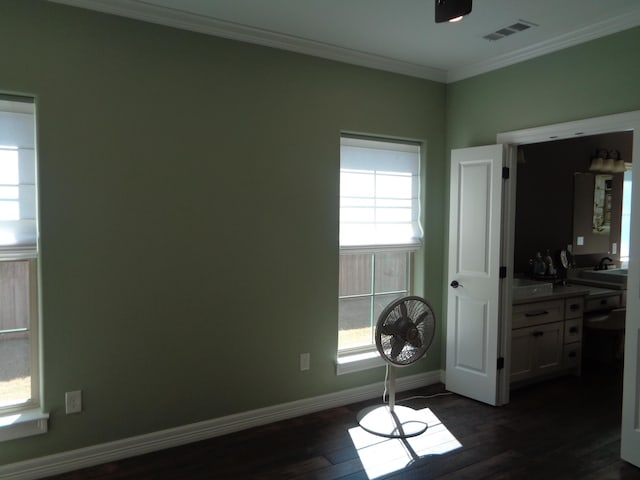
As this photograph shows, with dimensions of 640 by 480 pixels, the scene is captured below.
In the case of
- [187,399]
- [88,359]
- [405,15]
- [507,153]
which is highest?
[405,15]

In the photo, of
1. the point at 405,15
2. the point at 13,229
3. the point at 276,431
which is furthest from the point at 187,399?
the point at 405,15

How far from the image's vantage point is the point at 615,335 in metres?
4.40

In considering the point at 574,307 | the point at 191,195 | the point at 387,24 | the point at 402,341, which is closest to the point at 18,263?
the point at 191,195

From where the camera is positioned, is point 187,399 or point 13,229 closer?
point 13,229

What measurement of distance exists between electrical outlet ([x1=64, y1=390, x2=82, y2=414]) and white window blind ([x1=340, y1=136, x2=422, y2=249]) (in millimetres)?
1961

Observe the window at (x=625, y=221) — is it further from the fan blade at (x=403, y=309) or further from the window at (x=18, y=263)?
the window at (x=18, y=263)

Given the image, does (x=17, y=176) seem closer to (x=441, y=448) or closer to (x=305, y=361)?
(x=305, y=361)

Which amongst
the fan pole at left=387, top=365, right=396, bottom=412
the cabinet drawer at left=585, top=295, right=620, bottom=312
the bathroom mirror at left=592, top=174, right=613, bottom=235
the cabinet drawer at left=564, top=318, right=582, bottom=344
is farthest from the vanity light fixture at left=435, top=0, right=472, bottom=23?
the bathroom mirror at left=592, top=174, right=613, bottom=235

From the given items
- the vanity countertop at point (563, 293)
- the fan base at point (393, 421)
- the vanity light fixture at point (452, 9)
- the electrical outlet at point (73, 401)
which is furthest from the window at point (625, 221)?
the electrical outlet at point (73, 401)

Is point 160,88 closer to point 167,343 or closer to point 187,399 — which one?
point 167,343

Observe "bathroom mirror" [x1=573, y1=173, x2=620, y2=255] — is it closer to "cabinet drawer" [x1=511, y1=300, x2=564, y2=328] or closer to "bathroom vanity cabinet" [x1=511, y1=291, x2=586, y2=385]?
"bathroom vanity cabinet" [x1=511, y1=291, x2=586, y2=385]

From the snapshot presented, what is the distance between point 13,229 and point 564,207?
15.9 ft

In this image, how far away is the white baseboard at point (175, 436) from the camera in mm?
2492

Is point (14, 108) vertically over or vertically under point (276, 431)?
over
